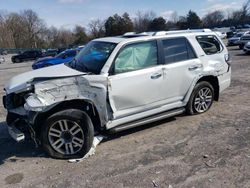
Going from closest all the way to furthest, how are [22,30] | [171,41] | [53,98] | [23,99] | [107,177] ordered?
[107,177]
[53,98]
[23,99]
[171,41]
[22,30]

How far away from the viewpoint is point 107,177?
3.93m

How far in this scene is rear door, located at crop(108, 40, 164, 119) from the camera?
4.85 metres

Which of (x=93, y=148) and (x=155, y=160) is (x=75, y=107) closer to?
(x=93, y=148)

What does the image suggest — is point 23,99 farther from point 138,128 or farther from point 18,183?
point 138,128

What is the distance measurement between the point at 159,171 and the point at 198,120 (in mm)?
2270

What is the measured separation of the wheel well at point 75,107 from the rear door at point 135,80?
329 mm

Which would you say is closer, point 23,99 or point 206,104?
point 23,99

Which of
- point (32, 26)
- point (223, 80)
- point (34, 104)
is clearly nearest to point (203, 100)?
point (223, 80)

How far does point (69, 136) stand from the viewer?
4582 millimetres

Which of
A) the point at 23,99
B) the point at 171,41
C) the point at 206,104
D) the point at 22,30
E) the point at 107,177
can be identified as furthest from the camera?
the point at 22,30

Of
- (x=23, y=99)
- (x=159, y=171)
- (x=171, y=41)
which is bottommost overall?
(x=159, y=171)

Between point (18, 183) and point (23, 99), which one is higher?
point (23, 99)

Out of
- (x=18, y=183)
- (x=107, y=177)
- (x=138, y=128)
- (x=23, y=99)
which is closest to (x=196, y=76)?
(x=138, y=128)

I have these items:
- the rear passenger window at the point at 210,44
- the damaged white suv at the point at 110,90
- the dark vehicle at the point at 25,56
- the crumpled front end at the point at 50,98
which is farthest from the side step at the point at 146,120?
the dark vehicle at the point at 25,56
